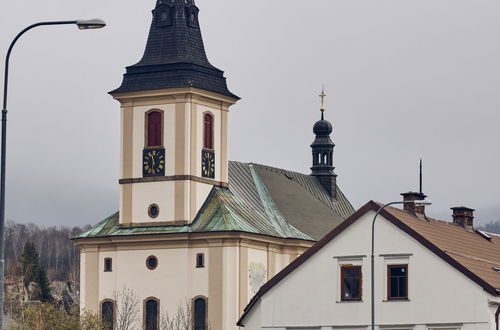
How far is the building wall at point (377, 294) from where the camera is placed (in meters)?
74.6

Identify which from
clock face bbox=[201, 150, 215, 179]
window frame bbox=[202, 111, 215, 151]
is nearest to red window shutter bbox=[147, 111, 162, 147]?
window frame bbox=[202, 111, 215, 151]

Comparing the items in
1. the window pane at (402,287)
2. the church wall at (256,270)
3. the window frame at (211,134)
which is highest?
the window frame at (211,134)

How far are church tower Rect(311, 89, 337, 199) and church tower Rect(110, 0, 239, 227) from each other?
2235 centimetres

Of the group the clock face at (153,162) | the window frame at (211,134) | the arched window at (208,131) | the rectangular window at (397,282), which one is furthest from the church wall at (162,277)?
the rectangular window at (397,282)

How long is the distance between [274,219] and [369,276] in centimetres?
3203

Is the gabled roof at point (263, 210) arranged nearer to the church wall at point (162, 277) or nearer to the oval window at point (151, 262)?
the church wall at point (162, 277)

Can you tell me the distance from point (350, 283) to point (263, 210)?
103ft

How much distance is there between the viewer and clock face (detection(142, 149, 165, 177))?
103562mm

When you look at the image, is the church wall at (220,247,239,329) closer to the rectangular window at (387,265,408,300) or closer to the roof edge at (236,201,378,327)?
the roof edge at (236,201,378,327)

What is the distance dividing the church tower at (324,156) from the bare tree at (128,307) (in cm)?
2558

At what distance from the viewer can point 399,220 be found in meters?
76.3

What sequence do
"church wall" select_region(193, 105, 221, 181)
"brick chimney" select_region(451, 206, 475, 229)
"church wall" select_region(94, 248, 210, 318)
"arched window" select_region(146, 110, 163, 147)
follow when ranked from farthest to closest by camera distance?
"arched window" select_region(146, 110, 163, 147) < "church wall" select_region(193, 105, 221, 181) < "church wall" select_region(94, 248, 210, 318) < "brick chimney" select_region(451, 206, 475, 229)

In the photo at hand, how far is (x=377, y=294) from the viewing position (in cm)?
7725

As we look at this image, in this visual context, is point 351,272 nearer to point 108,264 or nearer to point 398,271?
point 398,271
